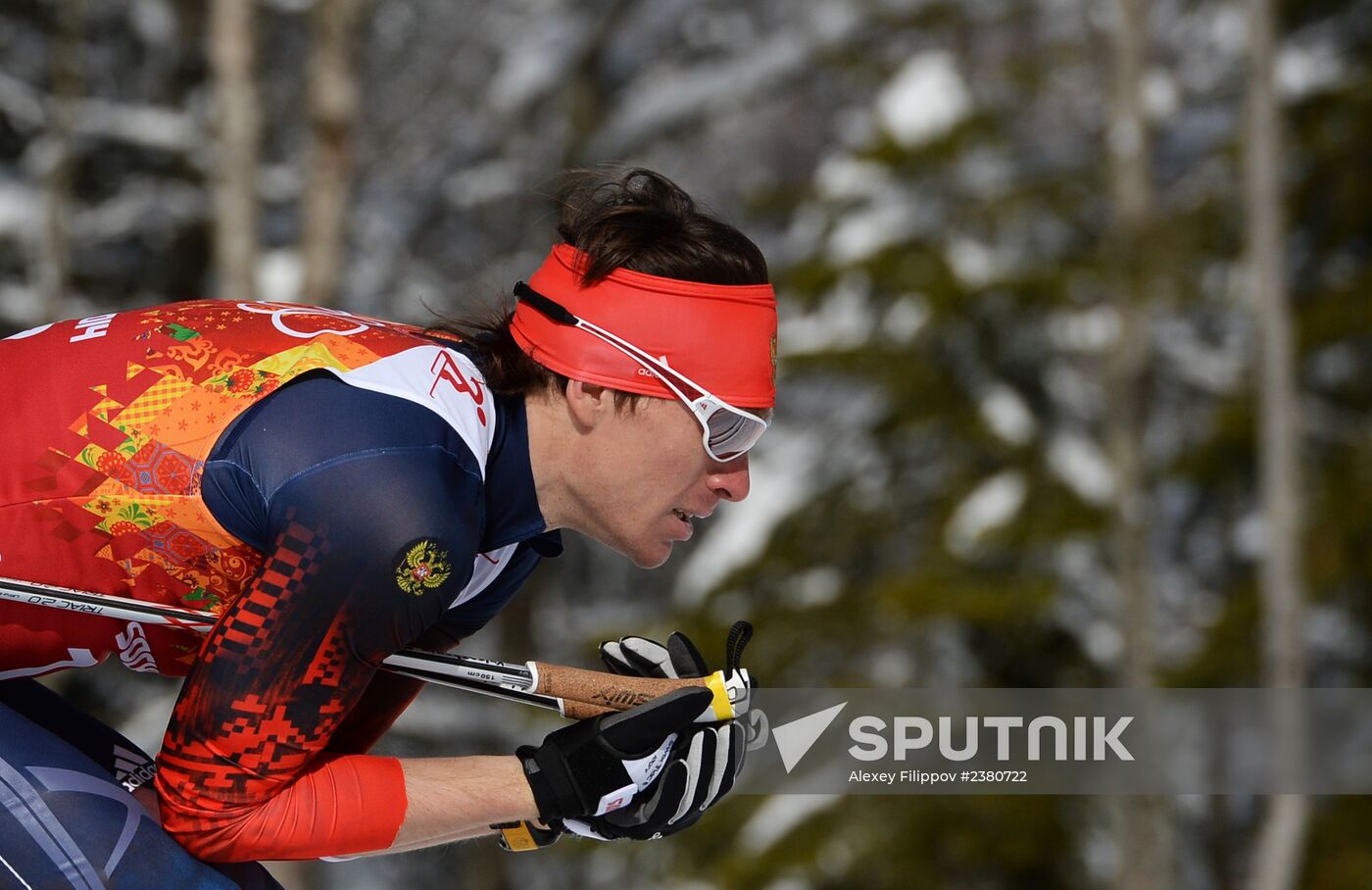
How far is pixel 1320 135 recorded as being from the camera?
11906mm

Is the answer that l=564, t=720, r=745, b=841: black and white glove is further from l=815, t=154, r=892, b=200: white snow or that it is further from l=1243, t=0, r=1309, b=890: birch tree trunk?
l=815, t=154, r=892, b=200: white snow

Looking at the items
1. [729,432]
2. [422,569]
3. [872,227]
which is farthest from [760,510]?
[422,569]

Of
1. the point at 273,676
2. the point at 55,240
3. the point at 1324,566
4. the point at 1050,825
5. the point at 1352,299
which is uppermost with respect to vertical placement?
the point at 1352,299

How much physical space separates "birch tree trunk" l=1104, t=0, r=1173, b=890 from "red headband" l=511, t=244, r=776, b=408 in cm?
904

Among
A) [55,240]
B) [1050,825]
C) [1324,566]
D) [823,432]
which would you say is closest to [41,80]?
[55,240]

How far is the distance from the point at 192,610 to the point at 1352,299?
10.9 m

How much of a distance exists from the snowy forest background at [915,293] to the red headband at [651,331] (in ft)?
25.4

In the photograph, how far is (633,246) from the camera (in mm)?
2164

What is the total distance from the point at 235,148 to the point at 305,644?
744 centimetres

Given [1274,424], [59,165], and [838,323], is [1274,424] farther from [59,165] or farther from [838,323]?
[59,165]

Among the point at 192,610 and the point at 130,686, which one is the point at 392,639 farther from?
the point at 130,686

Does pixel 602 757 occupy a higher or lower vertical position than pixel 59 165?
lower

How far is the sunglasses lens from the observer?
216cm
